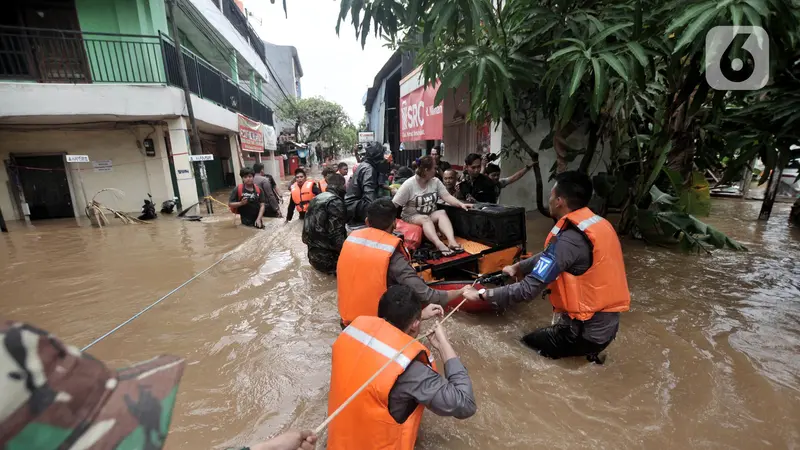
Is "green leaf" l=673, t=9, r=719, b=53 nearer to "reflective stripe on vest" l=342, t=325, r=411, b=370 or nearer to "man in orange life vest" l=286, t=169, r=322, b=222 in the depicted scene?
"reflective stripe on vest" l=342, t=325, r=411, b=370

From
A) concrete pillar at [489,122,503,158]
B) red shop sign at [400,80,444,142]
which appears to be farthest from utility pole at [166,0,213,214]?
concrete pillar at [489,122,503,158]

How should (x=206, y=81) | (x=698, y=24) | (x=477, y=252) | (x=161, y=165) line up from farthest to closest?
(x=206, y=81) < (x=161, y=165) < (x=477, y=252) < (x=698, y=24)

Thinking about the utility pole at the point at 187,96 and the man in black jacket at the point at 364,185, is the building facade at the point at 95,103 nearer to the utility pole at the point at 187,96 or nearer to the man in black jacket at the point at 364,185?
the utility pole at the point at 187,96

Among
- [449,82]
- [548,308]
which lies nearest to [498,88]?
[449,82]

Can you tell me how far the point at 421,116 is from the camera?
9.19m

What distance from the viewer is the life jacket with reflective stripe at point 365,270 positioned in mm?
2473

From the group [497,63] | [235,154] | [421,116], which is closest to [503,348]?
[497,63]

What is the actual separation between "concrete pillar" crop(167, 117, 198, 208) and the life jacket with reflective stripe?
376 inches

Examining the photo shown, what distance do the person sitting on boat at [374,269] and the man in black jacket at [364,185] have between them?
2238 mm

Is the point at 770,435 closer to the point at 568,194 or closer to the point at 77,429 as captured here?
the point at 568,194

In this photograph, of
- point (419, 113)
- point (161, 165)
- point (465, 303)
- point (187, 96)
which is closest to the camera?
point (465, 303)

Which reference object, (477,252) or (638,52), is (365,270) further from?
(638,52)

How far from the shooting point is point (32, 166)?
10.5 metres

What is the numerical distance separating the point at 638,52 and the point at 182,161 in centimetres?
1096
